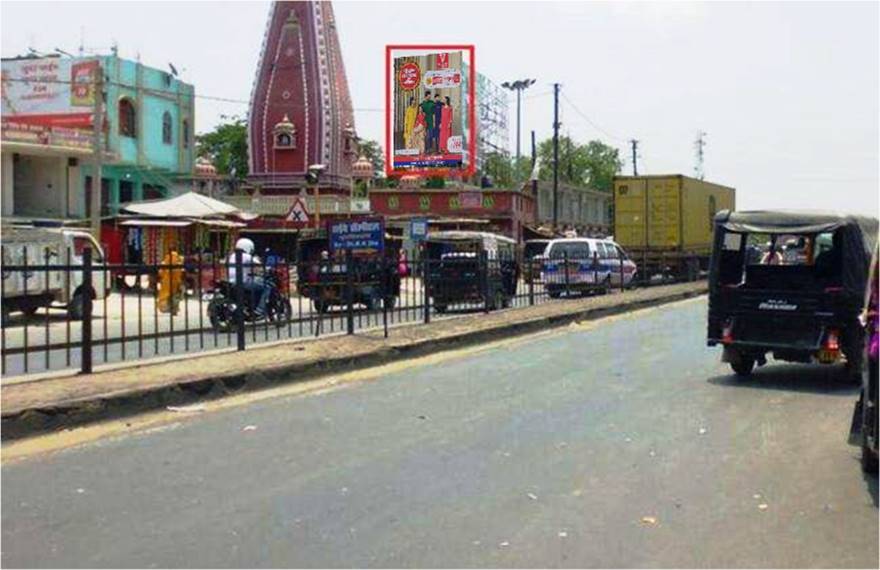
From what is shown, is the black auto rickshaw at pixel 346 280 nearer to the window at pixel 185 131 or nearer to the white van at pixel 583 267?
the white van at pixel 583 267

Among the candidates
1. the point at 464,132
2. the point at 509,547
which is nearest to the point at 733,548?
the point at 509,547

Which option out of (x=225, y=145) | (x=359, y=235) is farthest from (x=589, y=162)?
(x=359, y=235)

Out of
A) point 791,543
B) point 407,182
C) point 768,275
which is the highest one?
point 407,182

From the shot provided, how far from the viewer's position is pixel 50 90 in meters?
42.7

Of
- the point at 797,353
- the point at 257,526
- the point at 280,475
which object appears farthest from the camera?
the point at 797,353

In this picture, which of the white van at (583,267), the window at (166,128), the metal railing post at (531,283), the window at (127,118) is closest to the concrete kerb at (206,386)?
the metal railing post at (531,283)

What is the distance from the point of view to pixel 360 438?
766cm

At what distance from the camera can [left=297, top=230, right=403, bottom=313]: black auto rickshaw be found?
15.3 meters

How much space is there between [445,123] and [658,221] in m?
14.1

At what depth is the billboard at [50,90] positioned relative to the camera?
41.8 metres

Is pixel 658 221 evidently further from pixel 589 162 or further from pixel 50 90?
pixel 589 162

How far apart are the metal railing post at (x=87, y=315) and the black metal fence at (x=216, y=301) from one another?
10 millimetres

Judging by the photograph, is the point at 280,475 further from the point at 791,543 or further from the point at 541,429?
the point at 791,543

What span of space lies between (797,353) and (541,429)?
4.34m
